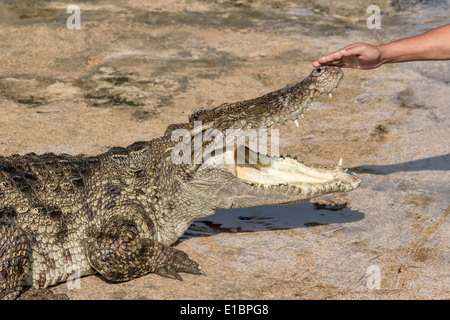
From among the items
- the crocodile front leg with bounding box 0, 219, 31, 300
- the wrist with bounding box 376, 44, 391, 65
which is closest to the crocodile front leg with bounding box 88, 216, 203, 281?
the crocodile front leg with bounding box 0, 219, 31, 300

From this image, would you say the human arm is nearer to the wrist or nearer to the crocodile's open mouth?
the wrist

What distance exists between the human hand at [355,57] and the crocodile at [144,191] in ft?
0.75

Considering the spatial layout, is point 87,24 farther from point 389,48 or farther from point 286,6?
point 389,48

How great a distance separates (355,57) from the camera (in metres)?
5.32

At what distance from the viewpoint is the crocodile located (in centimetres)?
469

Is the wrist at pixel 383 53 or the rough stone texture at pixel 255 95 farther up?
the wrist at pixel 383 53

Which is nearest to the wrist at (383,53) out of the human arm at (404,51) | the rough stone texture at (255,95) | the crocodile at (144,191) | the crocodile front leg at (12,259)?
the human arm at (404,51)

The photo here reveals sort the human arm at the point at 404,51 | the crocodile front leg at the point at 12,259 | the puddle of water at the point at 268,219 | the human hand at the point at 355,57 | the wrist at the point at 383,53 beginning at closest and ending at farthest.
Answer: the crocodile front leg at the point at 12,259 < the human hand at the point at 355,57 < the human arm at the point at 404,51 < the wrist at the point at 383,53 < the puddle of water at the point at 268,219

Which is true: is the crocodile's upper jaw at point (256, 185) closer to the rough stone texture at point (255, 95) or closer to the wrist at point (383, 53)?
the rough stone texture at point (255, 95)

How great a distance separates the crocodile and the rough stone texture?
0.78 ft

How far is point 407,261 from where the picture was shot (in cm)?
514

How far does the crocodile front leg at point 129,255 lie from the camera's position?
4.70 m

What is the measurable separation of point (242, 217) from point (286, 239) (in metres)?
0.58

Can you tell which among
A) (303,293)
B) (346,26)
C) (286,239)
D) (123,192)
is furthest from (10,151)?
(346,26)
